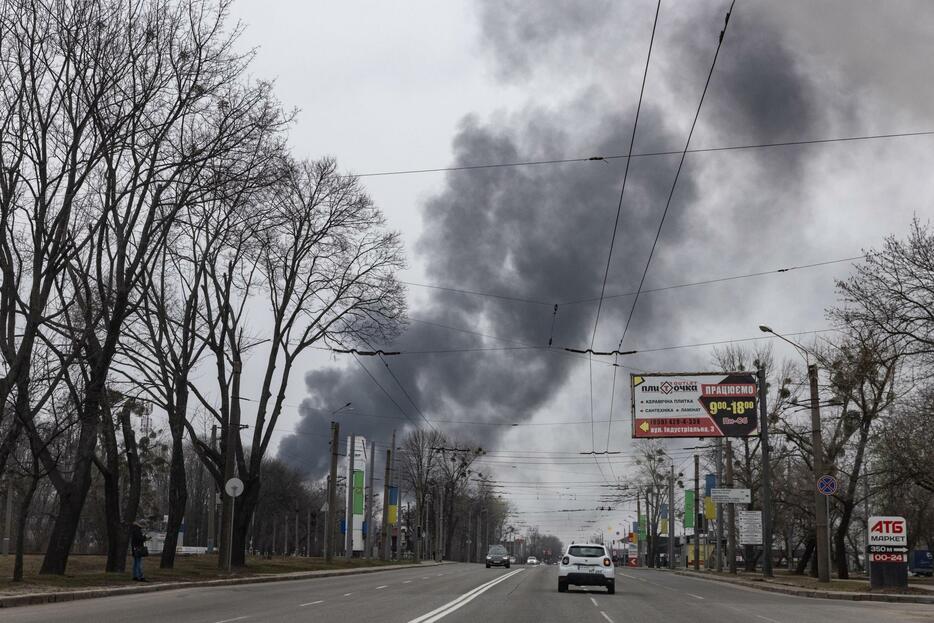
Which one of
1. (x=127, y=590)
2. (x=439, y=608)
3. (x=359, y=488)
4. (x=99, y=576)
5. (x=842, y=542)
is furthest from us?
(x=359, y=488)

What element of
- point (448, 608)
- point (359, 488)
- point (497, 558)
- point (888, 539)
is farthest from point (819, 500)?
point (359, 488)

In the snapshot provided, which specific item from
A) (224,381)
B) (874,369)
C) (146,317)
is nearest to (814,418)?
(874,369)

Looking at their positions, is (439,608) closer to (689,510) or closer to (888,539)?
(888,539)

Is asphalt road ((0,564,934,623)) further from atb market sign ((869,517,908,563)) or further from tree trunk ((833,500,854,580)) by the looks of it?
tree trunk ((833,500,854,580))

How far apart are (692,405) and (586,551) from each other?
Answer: 588 inches

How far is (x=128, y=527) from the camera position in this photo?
35531 mm

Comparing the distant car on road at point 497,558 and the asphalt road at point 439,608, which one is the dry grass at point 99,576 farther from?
the distant car on road at point 497,558

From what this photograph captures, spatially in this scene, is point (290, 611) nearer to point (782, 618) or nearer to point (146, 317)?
point (782, 618)

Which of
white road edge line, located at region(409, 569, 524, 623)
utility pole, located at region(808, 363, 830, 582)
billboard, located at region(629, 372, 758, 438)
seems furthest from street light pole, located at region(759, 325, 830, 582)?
white road edge line, located at region(409, 569, 524, 623)

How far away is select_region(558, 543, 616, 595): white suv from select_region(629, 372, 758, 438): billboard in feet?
45.6

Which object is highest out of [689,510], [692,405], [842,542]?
[692,405]

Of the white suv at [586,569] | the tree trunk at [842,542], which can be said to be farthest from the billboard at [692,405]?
the white suv at [586,569]

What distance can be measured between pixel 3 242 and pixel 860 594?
90.1 feet

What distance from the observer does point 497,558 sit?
7256 cm
